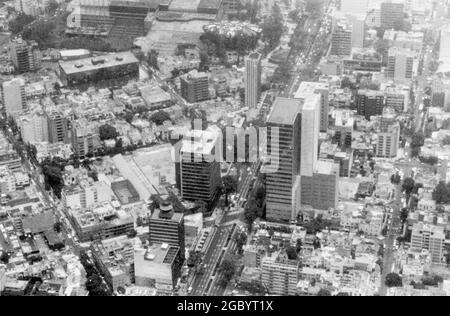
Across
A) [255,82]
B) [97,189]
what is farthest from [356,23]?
[97,189]

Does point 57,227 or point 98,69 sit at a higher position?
point 98,69

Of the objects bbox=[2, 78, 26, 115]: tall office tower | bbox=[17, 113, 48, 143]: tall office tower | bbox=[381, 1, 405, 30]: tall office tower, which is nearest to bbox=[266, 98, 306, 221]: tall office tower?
bbox=[17, 113, 48, 143]: tall office tower

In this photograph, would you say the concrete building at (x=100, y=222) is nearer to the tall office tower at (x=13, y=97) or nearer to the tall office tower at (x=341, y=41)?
the tall office tower at (x=13, y=97)

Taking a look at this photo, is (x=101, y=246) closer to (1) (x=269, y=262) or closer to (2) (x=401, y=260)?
(1) (x=269, y=262)

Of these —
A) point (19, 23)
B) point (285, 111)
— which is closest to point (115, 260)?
point (285, 111)

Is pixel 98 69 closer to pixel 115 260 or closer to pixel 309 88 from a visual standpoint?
pixel 309 88

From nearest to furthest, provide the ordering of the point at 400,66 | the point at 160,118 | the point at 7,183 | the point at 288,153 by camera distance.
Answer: the point at 288,153 → the point at 7,183 → the point at 160,118 → the point at 400,66

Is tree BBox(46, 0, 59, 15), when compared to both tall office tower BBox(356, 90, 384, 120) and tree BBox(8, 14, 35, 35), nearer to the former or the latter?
tree BBox(8, 14, 35, 35)
